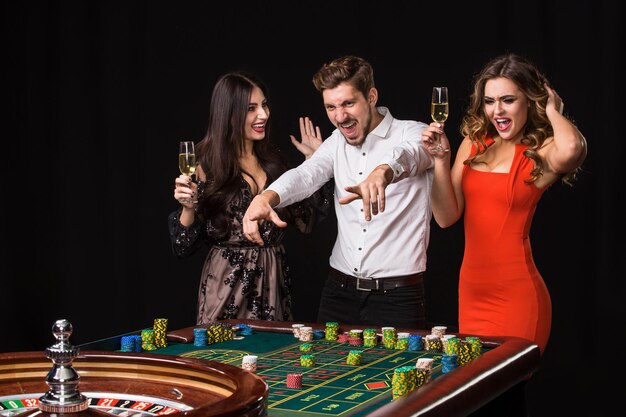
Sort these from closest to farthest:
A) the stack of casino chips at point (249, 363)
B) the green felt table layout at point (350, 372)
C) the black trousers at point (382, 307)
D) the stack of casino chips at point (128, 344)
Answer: the green felt table layout at point (350, 372)
the stack of casino chips at point (249, 363)
the stack of casino chips at point (128, 344)
the black trousers at point (382, 307)

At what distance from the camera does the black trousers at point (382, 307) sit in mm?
4016

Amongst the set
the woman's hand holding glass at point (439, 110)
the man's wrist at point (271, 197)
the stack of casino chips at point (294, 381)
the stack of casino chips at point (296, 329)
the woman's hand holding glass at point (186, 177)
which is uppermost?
the woman's hand holding glass at point (439, 110)

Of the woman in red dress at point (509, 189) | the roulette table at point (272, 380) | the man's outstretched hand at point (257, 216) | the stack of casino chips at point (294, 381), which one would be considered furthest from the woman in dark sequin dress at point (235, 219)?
the stack of casino chips at point (294, 381)

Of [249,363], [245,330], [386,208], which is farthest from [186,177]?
[249,363]

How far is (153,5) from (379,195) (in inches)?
143

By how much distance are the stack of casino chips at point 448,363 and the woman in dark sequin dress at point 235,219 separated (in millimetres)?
1615

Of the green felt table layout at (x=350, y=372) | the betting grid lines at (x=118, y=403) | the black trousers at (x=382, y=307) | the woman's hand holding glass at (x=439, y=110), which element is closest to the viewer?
the betting grid lines at (x=118, y=403)

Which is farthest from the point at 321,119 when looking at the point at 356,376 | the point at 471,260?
the point at 356,376

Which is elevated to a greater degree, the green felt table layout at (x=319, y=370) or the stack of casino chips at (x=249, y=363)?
the stack of casino chips at (x=249, y=363)

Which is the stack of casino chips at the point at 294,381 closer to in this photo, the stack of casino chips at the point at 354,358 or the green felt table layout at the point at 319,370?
the green felt table layout at the point at 319,370

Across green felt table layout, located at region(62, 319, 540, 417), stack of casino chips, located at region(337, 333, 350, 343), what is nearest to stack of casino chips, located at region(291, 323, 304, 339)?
green felt table layout, located at region(62, 319, 540, 417)

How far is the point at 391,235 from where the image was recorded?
4059 millimetres

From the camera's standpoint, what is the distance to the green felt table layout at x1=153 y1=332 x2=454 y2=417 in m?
2.38

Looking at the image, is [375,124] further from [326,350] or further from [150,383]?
[150,383]
